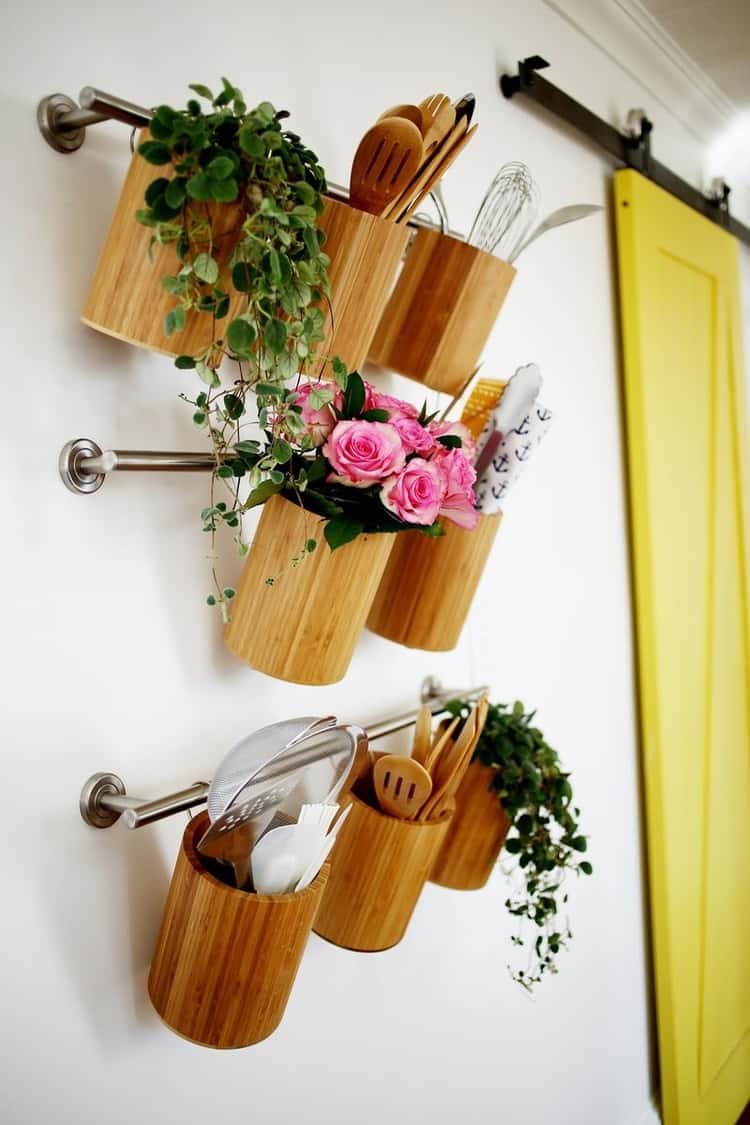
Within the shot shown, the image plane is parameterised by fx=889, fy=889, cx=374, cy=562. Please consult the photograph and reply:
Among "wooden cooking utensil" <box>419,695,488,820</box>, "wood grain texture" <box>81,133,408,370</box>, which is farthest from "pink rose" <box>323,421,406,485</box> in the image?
"wooden cooking utensil" <box>419,695,488,820</box>

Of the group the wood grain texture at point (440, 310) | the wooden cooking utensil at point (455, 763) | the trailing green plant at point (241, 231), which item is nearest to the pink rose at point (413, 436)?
the trailing green plant at point (241, 231)

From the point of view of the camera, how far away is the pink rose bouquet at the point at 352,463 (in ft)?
2.63

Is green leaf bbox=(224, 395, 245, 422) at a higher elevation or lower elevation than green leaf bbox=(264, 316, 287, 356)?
lower

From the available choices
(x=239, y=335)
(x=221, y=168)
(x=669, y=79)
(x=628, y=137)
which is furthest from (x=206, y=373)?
(x=669, y=79)

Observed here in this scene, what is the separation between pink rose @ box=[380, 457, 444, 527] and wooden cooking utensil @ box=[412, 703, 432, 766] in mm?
335

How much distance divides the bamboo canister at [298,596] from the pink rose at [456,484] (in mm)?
76

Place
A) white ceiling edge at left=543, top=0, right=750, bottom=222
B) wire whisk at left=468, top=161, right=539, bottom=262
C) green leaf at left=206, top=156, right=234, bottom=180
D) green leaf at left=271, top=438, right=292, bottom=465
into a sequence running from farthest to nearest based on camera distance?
white ceiling edge at left=543, top=0, right=750, bottom=222, wire whisk at left=468, top=161, right=539, bottom=262, green leaf at left=271, top=438, right=292, bottom=465, green leaf at left=206, top=156, right=234, bottom=180

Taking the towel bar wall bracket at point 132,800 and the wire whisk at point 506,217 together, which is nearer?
the towel bar wall bracket at point 132,800

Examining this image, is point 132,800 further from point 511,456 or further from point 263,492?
point 511,456

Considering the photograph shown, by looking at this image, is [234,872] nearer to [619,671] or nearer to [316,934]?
[316,934]

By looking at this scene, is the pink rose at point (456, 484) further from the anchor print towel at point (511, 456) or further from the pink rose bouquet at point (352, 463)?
the anchor print towel at point (511, 456)

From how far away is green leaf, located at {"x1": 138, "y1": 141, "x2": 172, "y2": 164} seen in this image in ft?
2.20

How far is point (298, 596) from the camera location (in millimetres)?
847

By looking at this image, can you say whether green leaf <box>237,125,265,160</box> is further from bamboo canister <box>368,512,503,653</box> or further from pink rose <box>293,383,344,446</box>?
bamboo canister <box>368,512,503,653</box>
